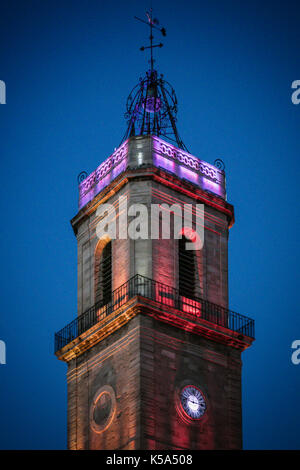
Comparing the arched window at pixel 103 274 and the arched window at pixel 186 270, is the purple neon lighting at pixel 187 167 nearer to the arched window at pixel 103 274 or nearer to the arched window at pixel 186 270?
the arched window at pixel 186 270

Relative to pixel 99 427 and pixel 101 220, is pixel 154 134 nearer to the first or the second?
pixel 101 220

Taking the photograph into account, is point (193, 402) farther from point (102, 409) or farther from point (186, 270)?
point (186, 270)

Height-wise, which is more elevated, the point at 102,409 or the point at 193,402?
the point at 193,402

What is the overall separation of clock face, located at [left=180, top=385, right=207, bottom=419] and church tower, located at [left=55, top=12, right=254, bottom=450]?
5 centimetres

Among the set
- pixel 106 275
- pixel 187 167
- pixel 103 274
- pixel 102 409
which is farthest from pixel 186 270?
pixel 102 409

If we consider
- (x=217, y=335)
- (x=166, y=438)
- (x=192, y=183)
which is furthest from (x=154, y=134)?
(x=166, y=438)

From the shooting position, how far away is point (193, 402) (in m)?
67.9

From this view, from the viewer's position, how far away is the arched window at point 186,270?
232 ft

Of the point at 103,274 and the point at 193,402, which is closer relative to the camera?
the point at 193,402

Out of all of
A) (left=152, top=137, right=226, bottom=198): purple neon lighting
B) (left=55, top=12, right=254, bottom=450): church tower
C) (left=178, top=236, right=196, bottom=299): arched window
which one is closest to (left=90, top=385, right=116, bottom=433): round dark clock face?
(left=55, top=12, right=254, bottom=450): church tower

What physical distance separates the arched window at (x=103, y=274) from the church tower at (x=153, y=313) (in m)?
0.07

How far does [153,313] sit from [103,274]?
563cm
